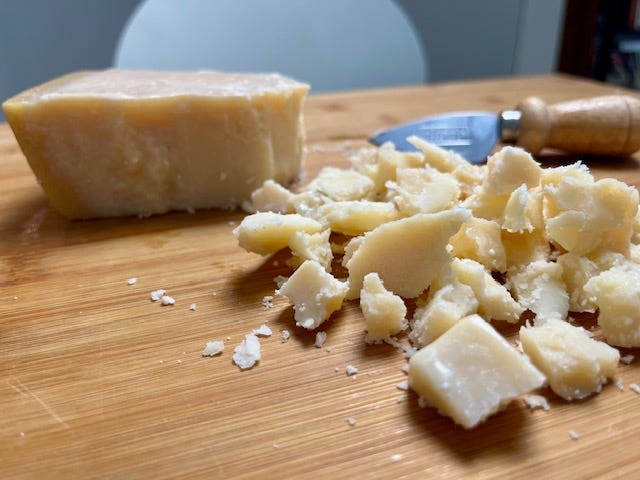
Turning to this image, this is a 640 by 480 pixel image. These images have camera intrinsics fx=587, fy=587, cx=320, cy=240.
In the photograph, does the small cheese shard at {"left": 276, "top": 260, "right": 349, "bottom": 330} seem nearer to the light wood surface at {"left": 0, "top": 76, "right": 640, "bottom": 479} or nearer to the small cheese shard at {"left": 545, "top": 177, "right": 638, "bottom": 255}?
the light wood surface at {"left": 0, "top": 76, "right": 640, "bottom": 479}

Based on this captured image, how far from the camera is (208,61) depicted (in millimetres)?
2803

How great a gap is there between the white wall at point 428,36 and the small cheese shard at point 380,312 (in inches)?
107

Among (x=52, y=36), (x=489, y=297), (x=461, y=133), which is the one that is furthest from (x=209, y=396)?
(x=52, y=36)

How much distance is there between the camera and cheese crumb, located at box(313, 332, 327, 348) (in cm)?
90

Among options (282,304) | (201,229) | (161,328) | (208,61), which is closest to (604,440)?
(282,304)

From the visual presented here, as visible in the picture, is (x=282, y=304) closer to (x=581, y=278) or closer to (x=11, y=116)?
(x=581, y=278)

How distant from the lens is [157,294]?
1.04m

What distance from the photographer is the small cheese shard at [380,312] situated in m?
0.88

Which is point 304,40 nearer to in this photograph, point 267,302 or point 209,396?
point 267,302

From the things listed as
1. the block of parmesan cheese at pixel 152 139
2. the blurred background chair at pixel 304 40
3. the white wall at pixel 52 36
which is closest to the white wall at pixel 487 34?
the blurred background chair at pixel 304 40

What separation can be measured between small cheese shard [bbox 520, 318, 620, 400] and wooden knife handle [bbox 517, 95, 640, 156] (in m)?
0.84

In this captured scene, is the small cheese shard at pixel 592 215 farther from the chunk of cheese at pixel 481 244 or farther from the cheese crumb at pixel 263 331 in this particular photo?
the cheese crumb at pixel 263 331

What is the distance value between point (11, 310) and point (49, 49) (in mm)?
2396

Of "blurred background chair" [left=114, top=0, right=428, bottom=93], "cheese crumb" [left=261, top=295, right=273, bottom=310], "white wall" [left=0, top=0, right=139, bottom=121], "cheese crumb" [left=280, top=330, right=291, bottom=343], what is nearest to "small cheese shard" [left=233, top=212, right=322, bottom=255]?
"cheese crumb" [left=261, top=295, right=273, bottom=310]
